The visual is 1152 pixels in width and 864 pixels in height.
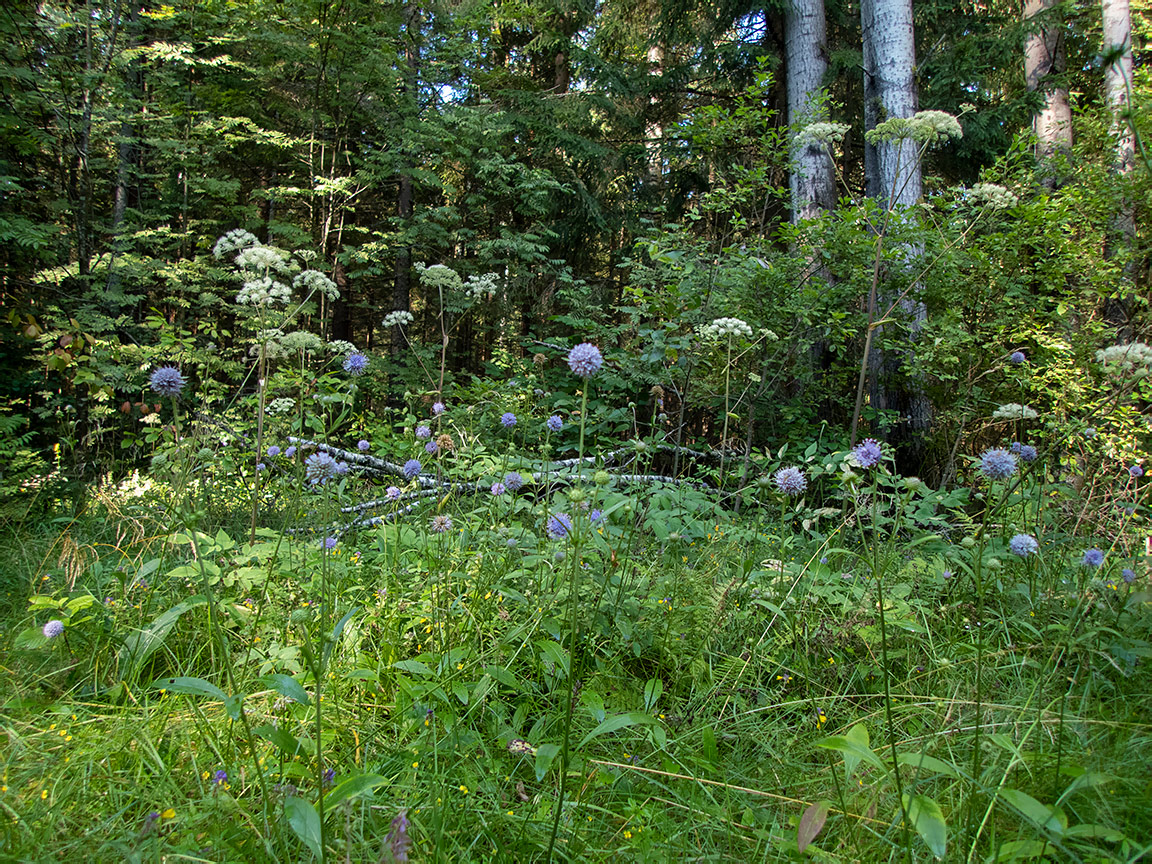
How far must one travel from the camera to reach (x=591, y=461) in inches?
131

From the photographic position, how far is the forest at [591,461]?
3.93 ft

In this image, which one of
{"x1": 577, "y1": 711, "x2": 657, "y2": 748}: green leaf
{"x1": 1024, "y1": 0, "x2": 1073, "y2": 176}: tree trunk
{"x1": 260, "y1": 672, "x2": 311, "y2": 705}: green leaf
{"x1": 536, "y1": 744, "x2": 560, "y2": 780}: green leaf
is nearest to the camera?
{"x1": 260, "y1": 672, "x2": 311, "y2": 705}: green leaf

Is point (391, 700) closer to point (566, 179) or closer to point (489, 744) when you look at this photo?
point (489, 744)

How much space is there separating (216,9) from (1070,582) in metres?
9.04

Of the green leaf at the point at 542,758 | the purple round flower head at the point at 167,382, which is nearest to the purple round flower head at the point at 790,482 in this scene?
the green leaf at the point at 542,758

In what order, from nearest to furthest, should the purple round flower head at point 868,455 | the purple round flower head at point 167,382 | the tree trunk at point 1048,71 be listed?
1. the purple round flower head at point 167,382
2. the purple round flower head at point 868,455
3. the tree trunk at point 1048,71

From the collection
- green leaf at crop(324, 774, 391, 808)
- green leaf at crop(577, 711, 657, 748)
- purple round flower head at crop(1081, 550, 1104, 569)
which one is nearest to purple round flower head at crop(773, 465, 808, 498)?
purple round flower head at crop(1081, 550, 1104, 569)

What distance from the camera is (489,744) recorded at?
4.67 feet

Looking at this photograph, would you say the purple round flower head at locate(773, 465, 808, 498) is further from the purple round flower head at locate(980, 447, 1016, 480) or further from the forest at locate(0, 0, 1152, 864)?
the purple round flower head at locate(980, 447, 1016, 480)

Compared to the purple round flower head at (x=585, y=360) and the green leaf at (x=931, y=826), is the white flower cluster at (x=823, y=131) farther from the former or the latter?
the green leaf at (x=931, y=826)

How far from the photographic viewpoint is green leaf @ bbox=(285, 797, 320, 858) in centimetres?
79

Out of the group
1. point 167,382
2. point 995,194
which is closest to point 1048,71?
point 995,194

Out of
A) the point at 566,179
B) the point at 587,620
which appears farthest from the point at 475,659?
the point at 566,179

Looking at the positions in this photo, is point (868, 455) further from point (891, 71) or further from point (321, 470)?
point (891, 71)
